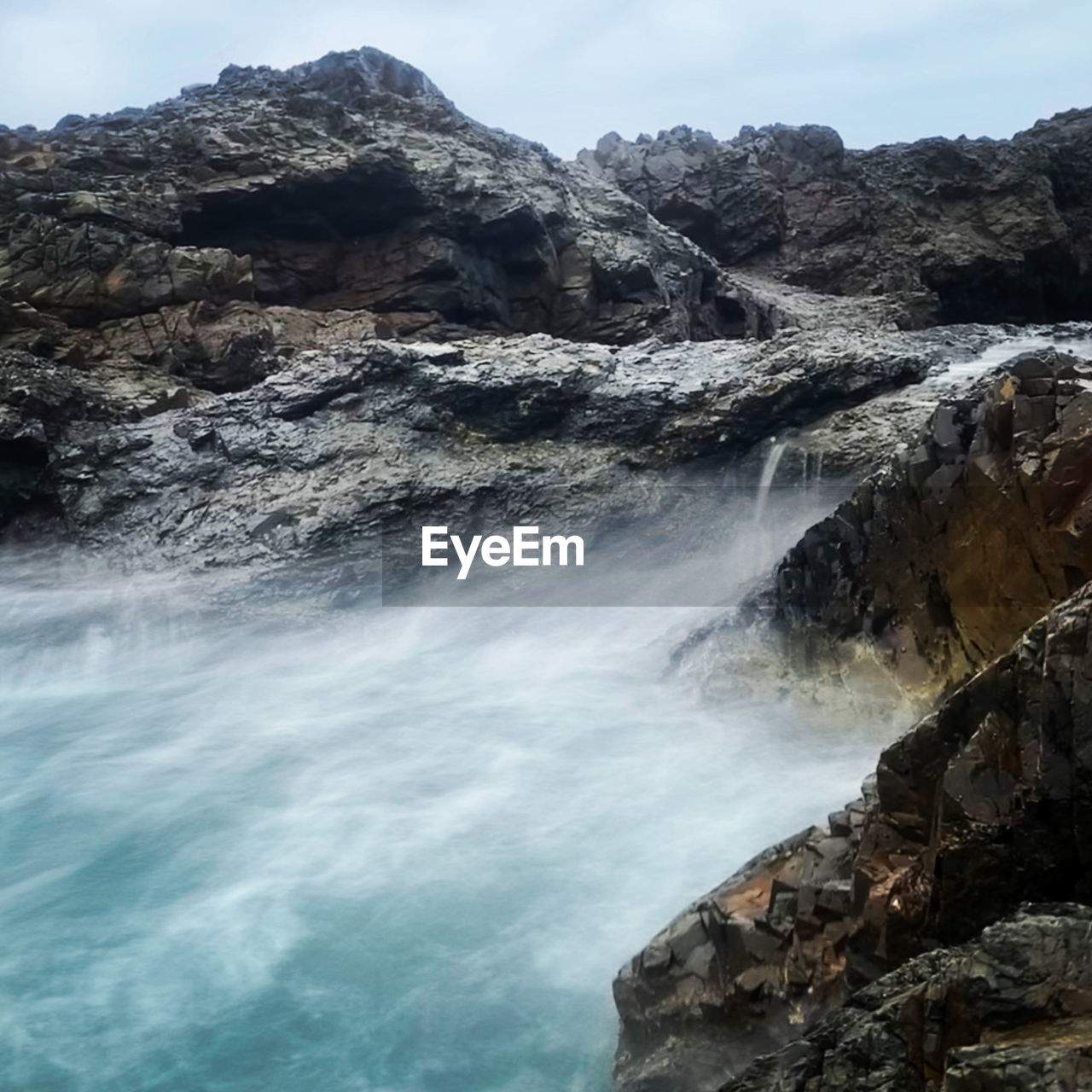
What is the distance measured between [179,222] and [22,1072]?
20904mm

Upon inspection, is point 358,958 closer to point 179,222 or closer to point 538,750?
point 538,750

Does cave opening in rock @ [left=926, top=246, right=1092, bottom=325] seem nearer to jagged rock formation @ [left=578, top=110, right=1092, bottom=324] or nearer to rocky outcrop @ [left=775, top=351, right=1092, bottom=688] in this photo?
jagged rock formation @ [left=578, top=110, right=1092, bottom=324]

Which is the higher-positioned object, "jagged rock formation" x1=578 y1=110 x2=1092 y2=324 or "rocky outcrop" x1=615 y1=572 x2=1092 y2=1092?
"jagged rock formation" x1=578 y1=110 x2=1092 y2=324

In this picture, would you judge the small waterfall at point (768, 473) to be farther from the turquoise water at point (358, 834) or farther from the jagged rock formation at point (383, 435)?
the turquoise water at point (358, 834)

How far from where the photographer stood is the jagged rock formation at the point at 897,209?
32.0 m

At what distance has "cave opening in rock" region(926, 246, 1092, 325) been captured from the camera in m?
31.7

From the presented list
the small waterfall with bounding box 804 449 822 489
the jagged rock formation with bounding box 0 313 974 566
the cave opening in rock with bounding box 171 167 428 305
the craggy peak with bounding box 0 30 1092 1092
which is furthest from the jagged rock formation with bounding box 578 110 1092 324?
the small waterfall with bounding box 804 449 822 489

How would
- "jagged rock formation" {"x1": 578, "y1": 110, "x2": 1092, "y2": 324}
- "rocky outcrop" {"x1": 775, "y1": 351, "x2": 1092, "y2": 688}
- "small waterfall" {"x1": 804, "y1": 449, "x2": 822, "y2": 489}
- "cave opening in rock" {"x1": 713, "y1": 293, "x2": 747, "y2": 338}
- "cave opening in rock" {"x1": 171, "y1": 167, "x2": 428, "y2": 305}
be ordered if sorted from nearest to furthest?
"rocky outcrop" {"x1": 775, "y1": 351, "x2": 1092, "y2": 688}
"small waterfall" {"x1": 804, "y1": 449, "x2": 822, "y2": 489}
"cave opening in rock" {"x1": 171, "y1": 167, "x2": 428, "y2": 305}
"cave opening in rock" {"x1": 713, "y1": 293, "x2": 747, "y2": 338}
"jagged rock formation" {"x1": 578, "y1": 110, "x2": 1092, "y2": 324}

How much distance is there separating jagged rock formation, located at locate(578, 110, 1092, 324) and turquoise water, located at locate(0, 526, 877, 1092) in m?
22.0

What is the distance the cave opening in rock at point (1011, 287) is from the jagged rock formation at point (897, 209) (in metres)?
0.04

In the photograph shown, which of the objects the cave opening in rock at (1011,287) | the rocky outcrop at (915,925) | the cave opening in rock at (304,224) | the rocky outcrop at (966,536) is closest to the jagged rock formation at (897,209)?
the cave opening in rock at (1011,287)

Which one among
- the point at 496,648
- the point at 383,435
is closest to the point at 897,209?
the point at 383,435

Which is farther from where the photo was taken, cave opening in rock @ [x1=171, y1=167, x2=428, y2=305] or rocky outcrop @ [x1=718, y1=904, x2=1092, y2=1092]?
cave opening in rock @ [x1=171, y1=167, x2=428, y2=305]

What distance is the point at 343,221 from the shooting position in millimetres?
26531
